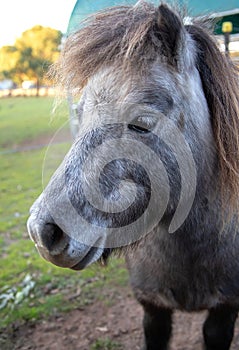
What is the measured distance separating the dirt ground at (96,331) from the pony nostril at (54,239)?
2.05 metres

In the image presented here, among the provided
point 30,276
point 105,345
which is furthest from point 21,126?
point 105,345

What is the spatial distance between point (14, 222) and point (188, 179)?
486 cm

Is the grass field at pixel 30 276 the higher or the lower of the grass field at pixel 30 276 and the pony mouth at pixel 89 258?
the lower

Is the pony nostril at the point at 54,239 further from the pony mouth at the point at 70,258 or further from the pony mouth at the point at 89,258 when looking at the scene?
the pony mouth at the point at 89,258

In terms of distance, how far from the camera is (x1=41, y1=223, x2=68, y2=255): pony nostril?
138 centimetres

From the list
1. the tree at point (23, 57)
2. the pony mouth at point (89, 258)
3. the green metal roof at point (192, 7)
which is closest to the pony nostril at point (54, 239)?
the pony mouth at point (89, 258)

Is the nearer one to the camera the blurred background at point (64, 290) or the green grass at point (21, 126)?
the blurred background at point (64, 290)

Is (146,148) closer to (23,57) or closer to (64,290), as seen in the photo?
(64,290)

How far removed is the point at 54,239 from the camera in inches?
55.6

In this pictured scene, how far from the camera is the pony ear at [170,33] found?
4.91 ft

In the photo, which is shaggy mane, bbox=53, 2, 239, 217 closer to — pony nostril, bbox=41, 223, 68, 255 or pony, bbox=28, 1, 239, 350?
pony, bbox=28, 1, 239, 350

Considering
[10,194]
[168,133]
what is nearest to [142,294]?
[168,133]

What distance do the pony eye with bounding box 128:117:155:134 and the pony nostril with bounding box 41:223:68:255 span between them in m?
0.50

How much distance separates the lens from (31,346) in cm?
315
